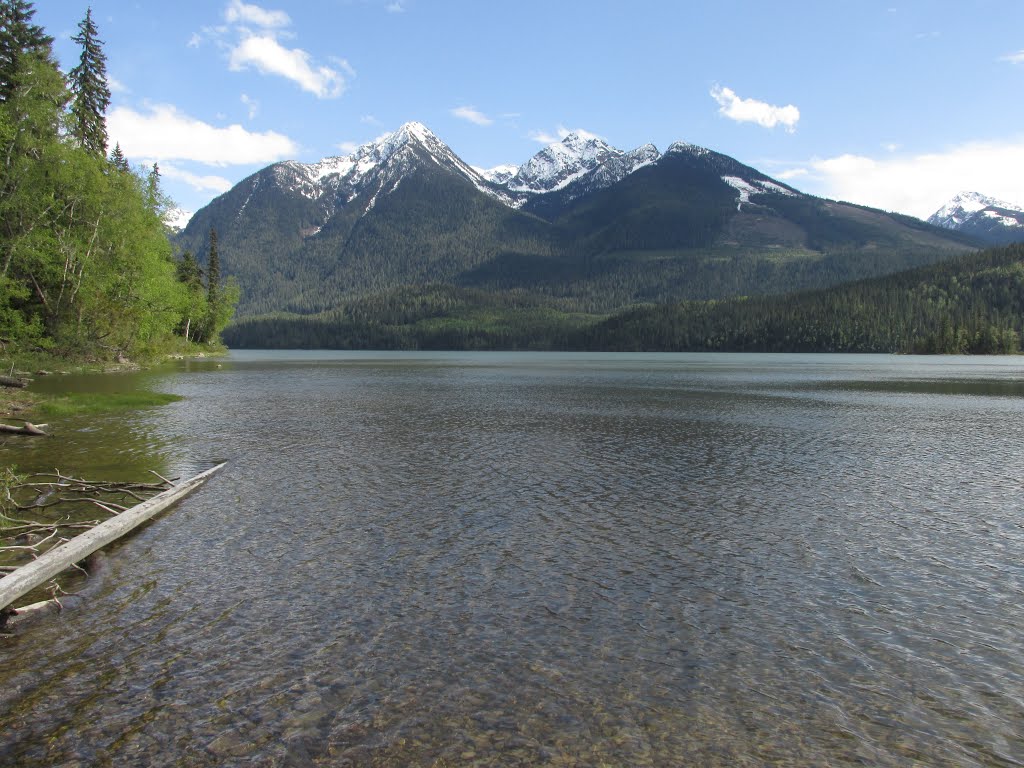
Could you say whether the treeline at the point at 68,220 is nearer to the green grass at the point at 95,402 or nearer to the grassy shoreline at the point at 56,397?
the grassy shoreline at the point at 56,397

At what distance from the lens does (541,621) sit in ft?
42.0

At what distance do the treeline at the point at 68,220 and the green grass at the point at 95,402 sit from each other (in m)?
11.5

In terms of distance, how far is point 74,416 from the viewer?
39562mm

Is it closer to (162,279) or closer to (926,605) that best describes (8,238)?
(162,279)

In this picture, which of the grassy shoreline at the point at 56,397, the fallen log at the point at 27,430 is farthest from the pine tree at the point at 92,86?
the fallen log at the point at 27,430

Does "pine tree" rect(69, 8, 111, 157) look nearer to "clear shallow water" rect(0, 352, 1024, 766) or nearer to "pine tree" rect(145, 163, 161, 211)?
"pine tree" rect(145, 163, 161, 211)

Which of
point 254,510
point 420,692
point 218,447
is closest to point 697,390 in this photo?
point 218,447

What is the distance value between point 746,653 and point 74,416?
138 feet

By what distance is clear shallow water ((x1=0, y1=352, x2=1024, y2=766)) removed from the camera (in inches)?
350

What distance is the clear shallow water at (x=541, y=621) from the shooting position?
29.1 feet

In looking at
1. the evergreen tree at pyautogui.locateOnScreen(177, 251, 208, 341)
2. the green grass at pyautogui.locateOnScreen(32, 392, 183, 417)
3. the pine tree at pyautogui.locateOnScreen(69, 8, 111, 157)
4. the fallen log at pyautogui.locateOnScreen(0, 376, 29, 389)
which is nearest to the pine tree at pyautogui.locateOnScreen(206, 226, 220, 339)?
the evergreen tree at pyautogui.locateOnScreen(177, 251, 208, 341)

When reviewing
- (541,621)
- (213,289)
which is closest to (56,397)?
(541,621)

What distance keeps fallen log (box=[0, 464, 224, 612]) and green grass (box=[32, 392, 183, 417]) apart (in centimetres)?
2454

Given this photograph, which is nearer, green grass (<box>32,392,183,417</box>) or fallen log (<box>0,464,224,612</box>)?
fallen log (<box>0,464,224,612</box>)
